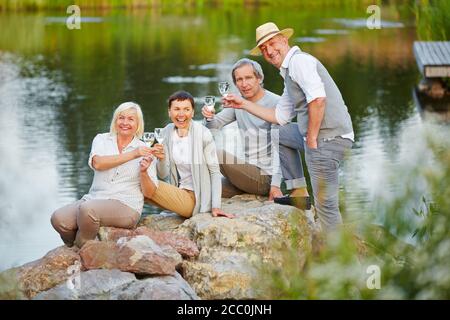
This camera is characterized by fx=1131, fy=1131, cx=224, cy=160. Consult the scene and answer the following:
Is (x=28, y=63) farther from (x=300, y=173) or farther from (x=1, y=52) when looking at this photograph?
(x=300, y=173)

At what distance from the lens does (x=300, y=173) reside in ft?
18.8

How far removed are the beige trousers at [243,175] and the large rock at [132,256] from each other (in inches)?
35.2

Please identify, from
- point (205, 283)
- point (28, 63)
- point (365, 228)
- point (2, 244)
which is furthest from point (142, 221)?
point (28, 63)

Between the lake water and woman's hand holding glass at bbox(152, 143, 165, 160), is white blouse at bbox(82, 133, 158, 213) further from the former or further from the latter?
the lake water

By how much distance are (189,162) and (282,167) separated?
21.6 inches

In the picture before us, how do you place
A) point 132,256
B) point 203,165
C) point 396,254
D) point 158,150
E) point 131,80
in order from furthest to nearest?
point 131,80 → point 203,165 → point 158,150 → point 132,256 → point 396,254

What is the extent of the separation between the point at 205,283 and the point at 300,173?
1.05 meters

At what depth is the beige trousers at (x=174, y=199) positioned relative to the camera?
543 centimetres

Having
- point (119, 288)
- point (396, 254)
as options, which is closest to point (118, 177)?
point (119, 288)

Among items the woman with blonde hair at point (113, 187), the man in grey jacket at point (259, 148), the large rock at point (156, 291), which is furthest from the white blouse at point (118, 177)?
the large rock at point (156, 291)

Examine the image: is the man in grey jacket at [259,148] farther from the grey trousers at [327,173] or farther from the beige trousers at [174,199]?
the beige trousers at [174,199]

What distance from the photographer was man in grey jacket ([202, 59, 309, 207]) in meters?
5.61

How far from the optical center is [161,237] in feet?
16.9

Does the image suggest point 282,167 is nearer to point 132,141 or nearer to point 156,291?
point 132,141
